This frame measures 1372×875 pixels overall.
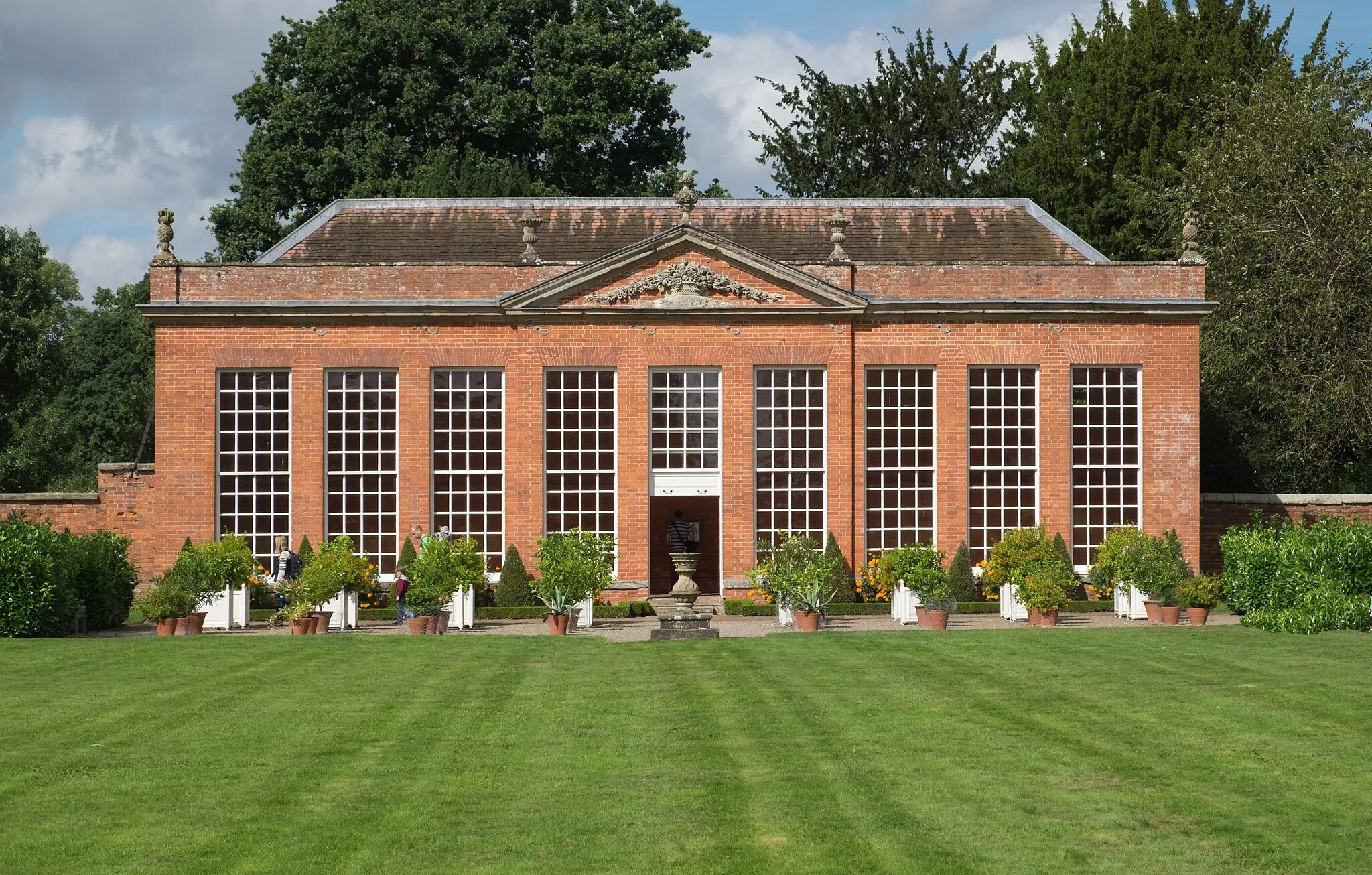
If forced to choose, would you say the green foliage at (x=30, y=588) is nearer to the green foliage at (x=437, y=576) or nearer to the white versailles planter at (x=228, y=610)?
the white versailles planter at (x=228, y=610)

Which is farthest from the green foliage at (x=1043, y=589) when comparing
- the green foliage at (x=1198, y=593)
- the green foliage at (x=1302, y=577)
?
the green foliage at (x=1302, y=577)

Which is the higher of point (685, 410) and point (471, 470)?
point (685, 410)

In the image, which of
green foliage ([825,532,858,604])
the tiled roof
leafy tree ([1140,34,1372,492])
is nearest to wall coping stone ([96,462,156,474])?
the tiled roof

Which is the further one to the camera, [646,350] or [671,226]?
[671,226]

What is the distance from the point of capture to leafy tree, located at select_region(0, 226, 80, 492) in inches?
1772

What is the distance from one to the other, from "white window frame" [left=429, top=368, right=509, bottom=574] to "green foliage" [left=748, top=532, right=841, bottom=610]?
18.6 ft

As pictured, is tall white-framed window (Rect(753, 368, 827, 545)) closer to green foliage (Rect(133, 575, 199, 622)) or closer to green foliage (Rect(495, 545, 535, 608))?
green foliage (Rect(495, 545, 535, 608))

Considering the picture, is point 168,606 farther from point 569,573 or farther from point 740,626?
Answer: point 740,626

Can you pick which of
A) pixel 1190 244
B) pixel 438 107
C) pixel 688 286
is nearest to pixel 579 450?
pixel 688 286

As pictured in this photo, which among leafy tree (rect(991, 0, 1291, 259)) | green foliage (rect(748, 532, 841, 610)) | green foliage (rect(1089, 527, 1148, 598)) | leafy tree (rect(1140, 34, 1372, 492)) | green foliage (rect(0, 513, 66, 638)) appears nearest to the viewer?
green foliage (rect(0, 513, 66, 638))

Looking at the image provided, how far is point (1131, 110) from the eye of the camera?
143 feet

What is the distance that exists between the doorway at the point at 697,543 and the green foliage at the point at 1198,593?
9.70 metres

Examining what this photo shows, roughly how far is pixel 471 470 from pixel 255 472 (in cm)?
419

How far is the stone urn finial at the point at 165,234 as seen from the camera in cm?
3062
